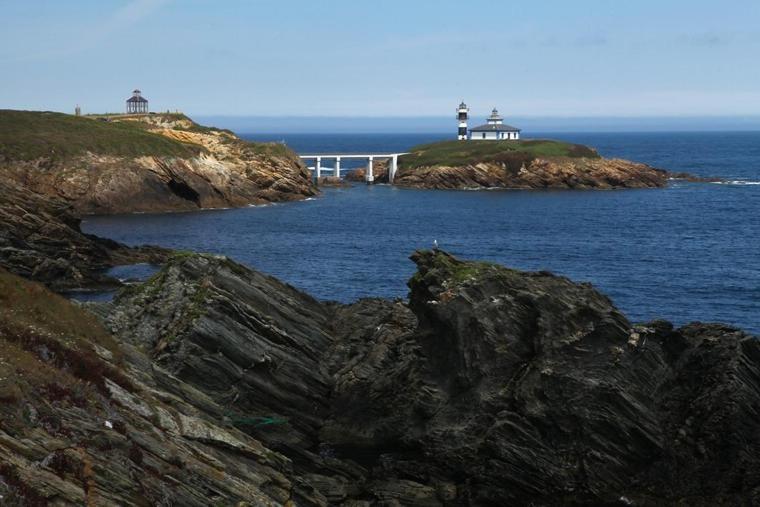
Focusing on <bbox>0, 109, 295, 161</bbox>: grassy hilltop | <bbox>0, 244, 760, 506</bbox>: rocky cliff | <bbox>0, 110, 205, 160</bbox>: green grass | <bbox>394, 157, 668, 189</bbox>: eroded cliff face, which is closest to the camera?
<bbox>0, 244, 760, 506</bbox>: rocky cliff

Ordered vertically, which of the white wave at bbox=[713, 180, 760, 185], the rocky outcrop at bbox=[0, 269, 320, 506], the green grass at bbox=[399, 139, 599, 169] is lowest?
the rocky outcrop at bbox=[0, 269, 320, 506]

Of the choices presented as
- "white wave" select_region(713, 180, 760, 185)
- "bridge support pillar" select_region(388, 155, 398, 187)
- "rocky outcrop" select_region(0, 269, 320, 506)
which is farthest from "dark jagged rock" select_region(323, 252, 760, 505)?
Result: "white wave" select_region(713, 180, 760, 185)

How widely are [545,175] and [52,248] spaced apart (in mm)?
111320

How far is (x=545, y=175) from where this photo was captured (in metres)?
165

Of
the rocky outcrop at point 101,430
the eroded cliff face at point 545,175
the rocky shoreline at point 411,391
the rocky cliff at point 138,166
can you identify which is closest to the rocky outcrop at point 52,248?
the rocky shoreline at point 411,391

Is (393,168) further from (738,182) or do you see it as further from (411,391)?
(411,391)

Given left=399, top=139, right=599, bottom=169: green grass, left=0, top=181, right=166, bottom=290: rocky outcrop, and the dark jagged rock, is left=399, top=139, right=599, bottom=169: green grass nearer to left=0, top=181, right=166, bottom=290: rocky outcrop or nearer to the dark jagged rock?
Result: left=0, top=181, right=166, bottom=290: rocky outcrop

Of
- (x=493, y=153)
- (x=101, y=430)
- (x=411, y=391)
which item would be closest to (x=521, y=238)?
(x=411, y=391)

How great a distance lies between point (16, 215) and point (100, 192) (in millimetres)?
44220

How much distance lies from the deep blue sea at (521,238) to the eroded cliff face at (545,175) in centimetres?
1167

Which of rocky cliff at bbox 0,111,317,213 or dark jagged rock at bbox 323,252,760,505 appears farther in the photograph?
rocky cliff at bbox 0,111,317,213

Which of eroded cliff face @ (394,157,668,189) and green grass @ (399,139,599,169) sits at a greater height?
green grass @ (399,139,599,169)

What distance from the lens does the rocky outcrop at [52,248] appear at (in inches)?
2616

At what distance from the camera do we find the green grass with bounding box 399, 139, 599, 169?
170 metres
